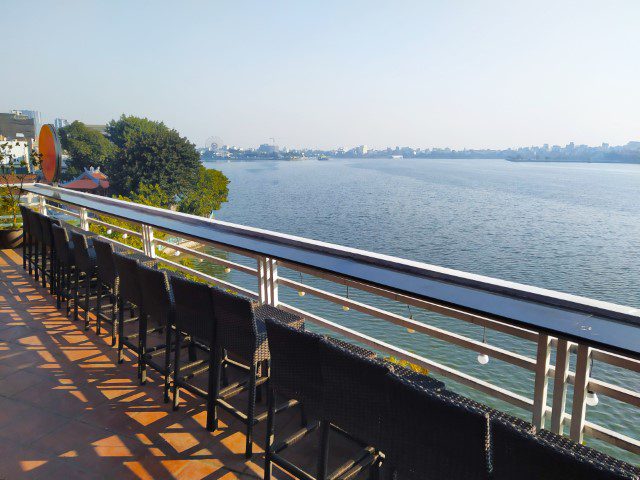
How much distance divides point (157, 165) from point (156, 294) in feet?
156

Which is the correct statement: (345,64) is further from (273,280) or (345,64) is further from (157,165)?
(273,280)

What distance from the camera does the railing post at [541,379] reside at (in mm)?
1982

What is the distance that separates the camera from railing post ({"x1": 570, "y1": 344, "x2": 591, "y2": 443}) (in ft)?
6.18

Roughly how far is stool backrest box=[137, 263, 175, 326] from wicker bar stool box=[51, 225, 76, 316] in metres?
1.95

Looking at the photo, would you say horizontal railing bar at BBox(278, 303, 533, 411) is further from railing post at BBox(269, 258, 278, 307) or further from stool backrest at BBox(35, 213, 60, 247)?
stool backrest at BBox(35, 213, 60, 247)

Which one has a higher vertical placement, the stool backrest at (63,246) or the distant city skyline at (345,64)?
the distant city skyline at (345,64)

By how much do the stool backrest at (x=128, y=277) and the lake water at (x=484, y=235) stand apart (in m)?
9.74

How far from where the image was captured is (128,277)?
321 centimetres

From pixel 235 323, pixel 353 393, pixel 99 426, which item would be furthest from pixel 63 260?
pixel 353 393

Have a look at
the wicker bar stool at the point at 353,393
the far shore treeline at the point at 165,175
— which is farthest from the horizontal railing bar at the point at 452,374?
the far shore treeline at the point at 165,175

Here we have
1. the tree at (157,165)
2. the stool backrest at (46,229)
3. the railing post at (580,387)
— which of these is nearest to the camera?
the railing post at (580,387)

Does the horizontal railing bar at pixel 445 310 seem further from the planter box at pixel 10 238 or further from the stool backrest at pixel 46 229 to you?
the planter box at pixel 10 238

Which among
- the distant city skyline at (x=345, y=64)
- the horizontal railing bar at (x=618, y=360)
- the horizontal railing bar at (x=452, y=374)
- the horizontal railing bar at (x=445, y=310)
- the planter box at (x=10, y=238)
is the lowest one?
the planter box at (x=10, y=238)

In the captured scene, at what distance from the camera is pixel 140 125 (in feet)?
228
